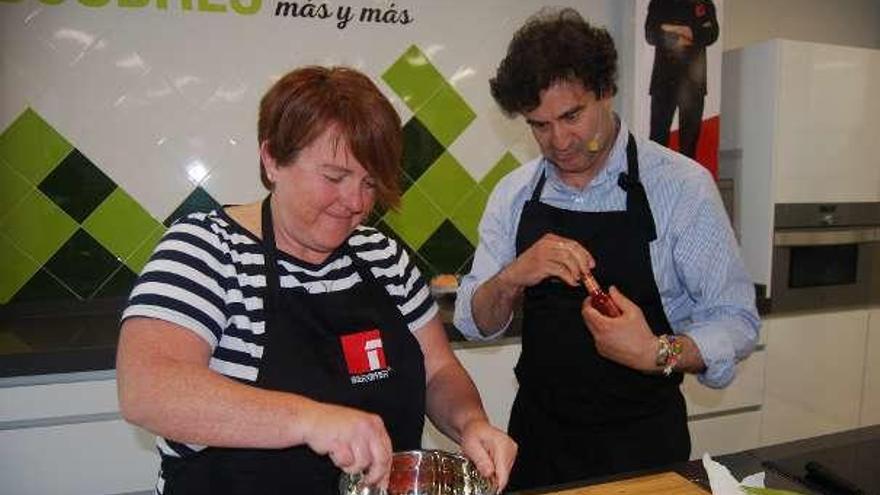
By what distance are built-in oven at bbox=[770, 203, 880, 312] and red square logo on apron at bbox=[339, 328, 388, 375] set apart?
1892mm

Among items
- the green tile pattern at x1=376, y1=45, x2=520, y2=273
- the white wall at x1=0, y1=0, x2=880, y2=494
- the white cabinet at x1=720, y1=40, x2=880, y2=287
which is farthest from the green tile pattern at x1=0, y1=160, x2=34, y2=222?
the white cabinet at x1=720, y1=40, x2=880, y2=287

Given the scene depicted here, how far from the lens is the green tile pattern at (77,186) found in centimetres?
201

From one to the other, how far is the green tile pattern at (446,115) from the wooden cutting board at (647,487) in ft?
5.35

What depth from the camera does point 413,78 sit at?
2.34 metres

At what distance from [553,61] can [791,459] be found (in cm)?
73

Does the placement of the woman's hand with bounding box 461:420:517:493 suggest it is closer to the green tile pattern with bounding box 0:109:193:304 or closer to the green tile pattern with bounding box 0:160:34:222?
the green tile pattern with bounding box 0:109:193:304

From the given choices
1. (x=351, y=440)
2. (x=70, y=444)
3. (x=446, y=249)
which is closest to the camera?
(x=351, y=440)

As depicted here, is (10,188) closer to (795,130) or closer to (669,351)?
(669,351)

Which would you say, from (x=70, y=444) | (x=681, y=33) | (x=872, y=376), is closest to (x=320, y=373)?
(x=70, y=444)

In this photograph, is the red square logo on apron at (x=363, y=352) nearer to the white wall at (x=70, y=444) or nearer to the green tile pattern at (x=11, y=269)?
the white wall at (x=70, y=444)

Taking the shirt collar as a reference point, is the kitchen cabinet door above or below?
above

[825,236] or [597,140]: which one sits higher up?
[597,140]

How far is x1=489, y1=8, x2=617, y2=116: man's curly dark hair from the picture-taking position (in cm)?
117

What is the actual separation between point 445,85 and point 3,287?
58.9 inches
